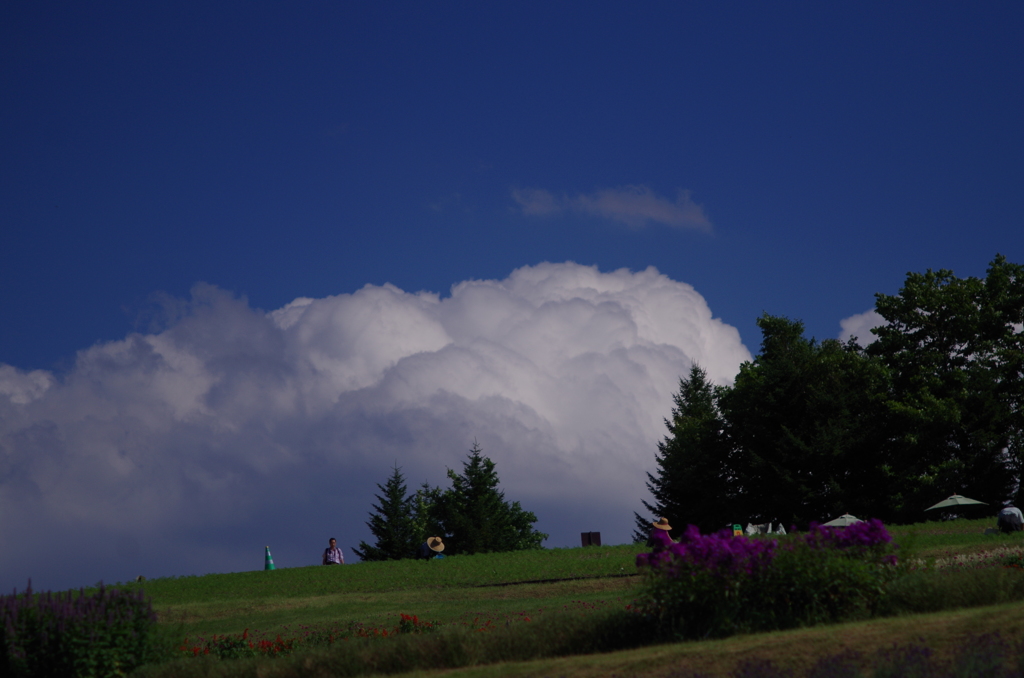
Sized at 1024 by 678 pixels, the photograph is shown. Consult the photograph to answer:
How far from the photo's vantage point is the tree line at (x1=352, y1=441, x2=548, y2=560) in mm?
57188

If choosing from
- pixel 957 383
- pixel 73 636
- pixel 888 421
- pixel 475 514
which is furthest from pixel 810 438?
pixel 73 636

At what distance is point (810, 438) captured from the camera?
48719 millimetres

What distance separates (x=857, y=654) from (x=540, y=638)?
14.1ft

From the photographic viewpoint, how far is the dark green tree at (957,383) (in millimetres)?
44062

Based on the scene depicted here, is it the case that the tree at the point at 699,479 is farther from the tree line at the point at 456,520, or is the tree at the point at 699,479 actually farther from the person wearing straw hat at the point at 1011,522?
the person wearing straw hat at the point at 1011,522

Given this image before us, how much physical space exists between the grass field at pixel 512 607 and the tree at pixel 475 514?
25.5 metres

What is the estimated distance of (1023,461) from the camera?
44062 mm

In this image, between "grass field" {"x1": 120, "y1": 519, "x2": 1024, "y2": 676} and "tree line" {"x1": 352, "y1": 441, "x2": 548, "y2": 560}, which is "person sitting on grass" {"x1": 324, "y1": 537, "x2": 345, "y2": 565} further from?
"tree line" {"x1": 352, "y1": 441, "x2": 548, "y2": 560}

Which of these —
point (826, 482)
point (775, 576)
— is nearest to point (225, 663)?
point (775, 576)

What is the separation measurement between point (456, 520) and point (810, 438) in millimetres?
21952

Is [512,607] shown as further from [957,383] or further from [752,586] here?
[957,383]

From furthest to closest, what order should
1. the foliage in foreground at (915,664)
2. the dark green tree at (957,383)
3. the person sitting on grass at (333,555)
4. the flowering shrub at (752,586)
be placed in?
the dark green tree at (957,383) < the person sitting on grass at (333,555) < the flowering shrub at (752,586) < the foliage in foreground at (915,664)

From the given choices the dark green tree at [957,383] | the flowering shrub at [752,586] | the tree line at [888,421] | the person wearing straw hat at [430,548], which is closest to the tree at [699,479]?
the tree line at [888,421]

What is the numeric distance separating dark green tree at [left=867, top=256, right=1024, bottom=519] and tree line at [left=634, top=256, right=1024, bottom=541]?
63 mm
